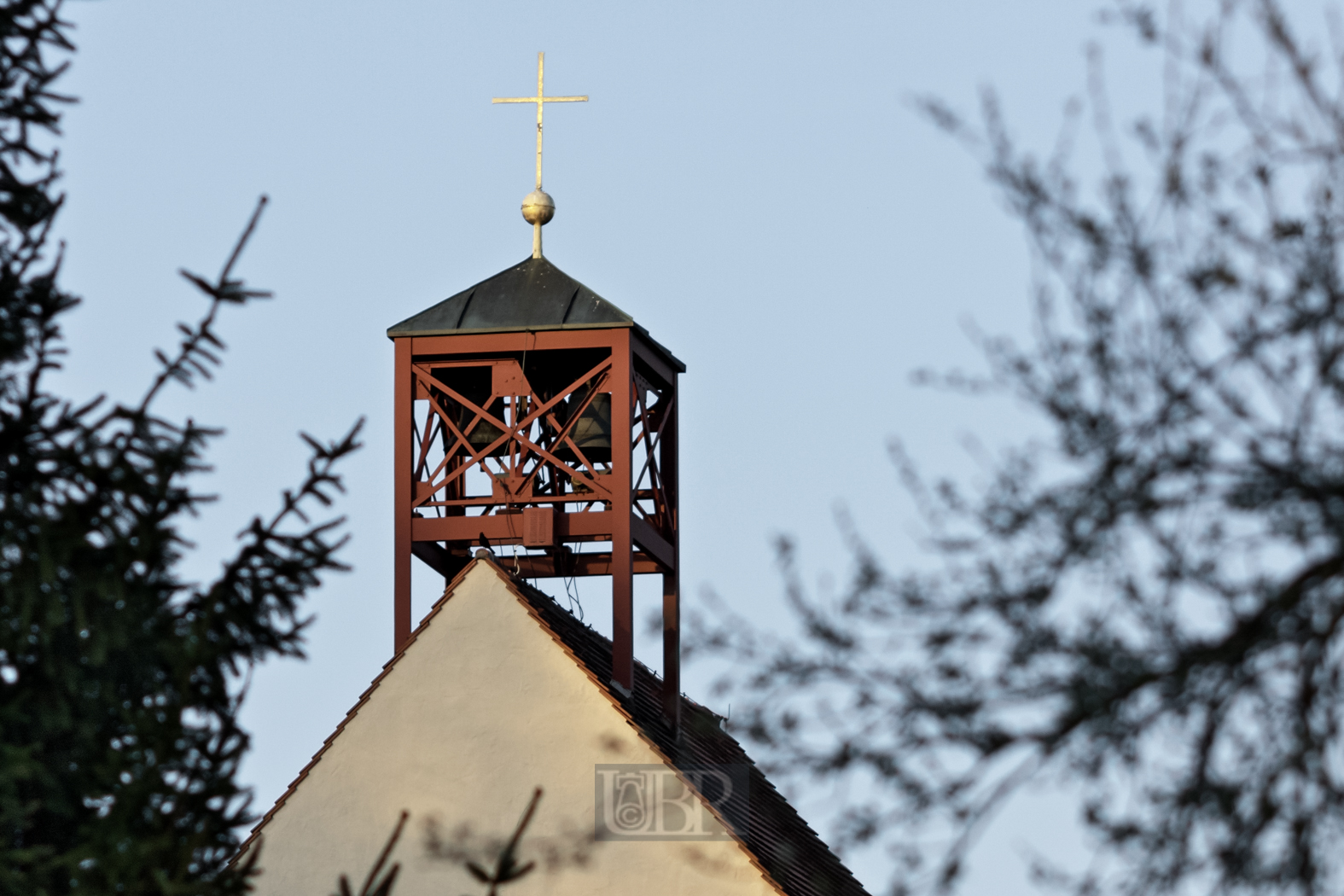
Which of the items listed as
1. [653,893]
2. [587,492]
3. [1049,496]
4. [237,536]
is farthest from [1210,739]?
[587,492]

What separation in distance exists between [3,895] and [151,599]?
1.01 meters

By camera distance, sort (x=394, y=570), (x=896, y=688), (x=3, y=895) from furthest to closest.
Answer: (x=394, y=570) < (x=3, y=895) < (x=896, y=688)

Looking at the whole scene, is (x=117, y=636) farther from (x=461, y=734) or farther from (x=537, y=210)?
(x=537, y=210)

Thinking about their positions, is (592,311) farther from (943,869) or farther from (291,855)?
(943,869)

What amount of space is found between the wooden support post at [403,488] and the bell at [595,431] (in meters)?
1.24

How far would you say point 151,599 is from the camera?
657 centimetres

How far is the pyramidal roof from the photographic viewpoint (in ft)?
48.0

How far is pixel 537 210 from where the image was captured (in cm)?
1867

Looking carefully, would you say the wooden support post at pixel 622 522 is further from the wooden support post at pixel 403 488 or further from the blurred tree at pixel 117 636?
the blurred tree at pixel 117 636

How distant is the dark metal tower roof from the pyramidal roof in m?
2.44
